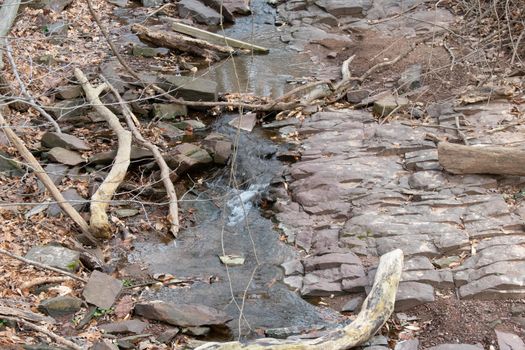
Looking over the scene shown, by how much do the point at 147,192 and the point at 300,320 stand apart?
3.12 metres

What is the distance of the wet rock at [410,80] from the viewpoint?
11.3 metres

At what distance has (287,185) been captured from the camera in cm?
941

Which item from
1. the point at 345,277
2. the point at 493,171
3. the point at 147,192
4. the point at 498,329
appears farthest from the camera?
the point at 147,192

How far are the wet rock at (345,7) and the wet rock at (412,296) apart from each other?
9440 mm

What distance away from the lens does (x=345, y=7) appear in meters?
15.3

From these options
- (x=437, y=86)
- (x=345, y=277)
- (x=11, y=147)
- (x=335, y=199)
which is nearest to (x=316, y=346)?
(x=345, y=277)

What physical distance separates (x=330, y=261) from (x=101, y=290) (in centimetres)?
243

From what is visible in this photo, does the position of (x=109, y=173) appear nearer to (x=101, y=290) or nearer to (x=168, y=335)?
(x=101, y=290)

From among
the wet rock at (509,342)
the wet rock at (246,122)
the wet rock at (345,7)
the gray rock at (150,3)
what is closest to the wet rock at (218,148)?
the wet rock at (246,122)

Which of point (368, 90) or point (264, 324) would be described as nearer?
point (264, 324)

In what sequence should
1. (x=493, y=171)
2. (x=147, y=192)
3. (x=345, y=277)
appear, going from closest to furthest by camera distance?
(x=345, y=277), (x=493, y=171), (x=147, y=192)

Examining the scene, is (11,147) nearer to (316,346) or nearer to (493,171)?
(316,346)

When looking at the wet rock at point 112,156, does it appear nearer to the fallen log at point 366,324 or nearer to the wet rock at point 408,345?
the fallen log at point 366,324

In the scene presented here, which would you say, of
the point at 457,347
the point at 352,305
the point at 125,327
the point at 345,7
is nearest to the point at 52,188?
the point at 125,327
